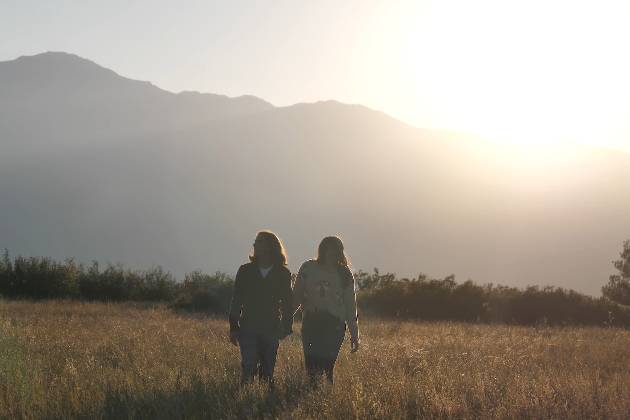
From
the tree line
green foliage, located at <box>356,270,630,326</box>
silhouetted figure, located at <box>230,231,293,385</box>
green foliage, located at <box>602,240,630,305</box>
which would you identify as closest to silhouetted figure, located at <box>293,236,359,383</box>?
silhouetted figure, located at <box>230,231,293,385</box>

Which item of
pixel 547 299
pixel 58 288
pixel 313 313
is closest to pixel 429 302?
pixel 547 299

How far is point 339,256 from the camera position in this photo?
831cm

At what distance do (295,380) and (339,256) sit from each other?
4.97 ft

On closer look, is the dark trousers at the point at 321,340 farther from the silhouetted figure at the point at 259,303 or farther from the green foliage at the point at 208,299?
the green foliage at the point at 208,299

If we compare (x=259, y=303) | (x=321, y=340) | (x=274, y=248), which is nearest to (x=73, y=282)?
(x=259, y=303)

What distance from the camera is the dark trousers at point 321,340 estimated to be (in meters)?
8.34

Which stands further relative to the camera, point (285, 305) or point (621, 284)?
point (621, 284)

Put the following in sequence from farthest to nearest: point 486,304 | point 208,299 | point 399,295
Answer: point 399,295
point 208,299
point 486,304

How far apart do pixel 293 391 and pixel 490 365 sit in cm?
422

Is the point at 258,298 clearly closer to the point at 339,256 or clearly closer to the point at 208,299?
the point at 339,256

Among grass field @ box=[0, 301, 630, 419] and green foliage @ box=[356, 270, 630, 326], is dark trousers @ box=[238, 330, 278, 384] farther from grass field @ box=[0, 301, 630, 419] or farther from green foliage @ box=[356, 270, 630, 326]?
green foliage @ box=[356, 270, 630, 326]

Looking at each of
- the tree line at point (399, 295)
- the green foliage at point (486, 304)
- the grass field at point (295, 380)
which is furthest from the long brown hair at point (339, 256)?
the green foliage at point (486, 304)

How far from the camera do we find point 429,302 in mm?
26859

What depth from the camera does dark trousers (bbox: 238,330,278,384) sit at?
8203 millimetres
